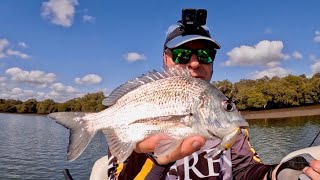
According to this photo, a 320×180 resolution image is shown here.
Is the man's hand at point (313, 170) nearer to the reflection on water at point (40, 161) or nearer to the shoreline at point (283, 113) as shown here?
the reflection on water at point (40, 161)

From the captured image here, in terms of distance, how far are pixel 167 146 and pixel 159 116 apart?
27cm

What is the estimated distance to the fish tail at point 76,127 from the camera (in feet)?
9.71

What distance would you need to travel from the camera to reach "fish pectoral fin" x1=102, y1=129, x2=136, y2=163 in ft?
9.58

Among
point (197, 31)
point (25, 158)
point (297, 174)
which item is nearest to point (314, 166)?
point (297, 174)

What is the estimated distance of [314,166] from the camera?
2.61 m

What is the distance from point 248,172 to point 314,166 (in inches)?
56.1

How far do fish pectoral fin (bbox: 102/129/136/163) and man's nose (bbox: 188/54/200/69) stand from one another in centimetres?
144

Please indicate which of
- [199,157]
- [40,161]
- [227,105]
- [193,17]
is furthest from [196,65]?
[40,161]

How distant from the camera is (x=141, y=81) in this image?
3.21m

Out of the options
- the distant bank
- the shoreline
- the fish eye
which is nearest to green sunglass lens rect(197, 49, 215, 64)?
the fish eye

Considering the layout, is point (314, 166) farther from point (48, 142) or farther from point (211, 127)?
point (48, 142)

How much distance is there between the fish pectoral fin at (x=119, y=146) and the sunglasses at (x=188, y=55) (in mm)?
1432

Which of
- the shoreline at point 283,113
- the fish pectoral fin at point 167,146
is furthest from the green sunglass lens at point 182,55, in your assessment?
the shoreline at point 283,113

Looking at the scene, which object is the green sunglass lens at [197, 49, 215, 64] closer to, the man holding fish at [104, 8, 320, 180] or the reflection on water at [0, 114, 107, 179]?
the man holding fish at [104, 8, 320, 180]
